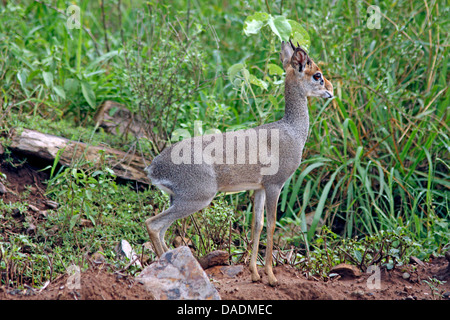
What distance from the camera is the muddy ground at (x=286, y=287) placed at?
3.77 m

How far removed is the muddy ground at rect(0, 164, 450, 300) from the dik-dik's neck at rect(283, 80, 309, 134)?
1244mm

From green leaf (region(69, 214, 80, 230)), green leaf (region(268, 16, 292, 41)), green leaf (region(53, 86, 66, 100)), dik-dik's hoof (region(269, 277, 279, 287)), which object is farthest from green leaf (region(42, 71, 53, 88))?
dik-dik's hoof (region(269, 277, 279, 287))

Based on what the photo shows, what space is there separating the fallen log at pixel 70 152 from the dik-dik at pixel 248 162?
1.48 meters

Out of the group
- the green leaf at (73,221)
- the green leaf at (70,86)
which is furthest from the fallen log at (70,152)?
the green leaf at (70,86)

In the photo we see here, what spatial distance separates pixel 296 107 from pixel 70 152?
2.63 metres

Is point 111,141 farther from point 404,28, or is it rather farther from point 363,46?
point 404,28

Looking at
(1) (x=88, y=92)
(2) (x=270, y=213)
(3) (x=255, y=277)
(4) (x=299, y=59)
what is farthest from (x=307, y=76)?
(1) (x=88, y=92)

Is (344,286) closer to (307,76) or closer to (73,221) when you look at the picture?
(307,76)

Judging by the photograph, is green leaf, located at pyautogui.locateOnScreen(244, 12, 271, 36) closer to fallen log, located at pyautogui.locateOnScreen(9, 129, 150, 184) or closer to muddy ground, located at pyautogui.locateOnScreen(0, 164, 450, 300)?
fallen log, located at pyautogui.locateOnScreen(9, 129, 150, 184)

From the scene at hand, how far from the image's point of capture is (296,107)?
15.6ft

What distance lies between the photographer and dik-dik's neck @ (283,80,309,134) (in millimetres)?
4734

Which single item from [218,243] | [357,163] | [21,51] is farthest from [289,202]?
[21,51]

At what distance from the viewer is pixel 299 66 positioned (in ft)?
15.3

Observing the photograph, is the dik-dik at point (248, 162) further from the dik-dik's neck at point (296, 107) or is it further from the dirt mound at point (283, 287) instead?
the dirt mound at point (283, 287)
